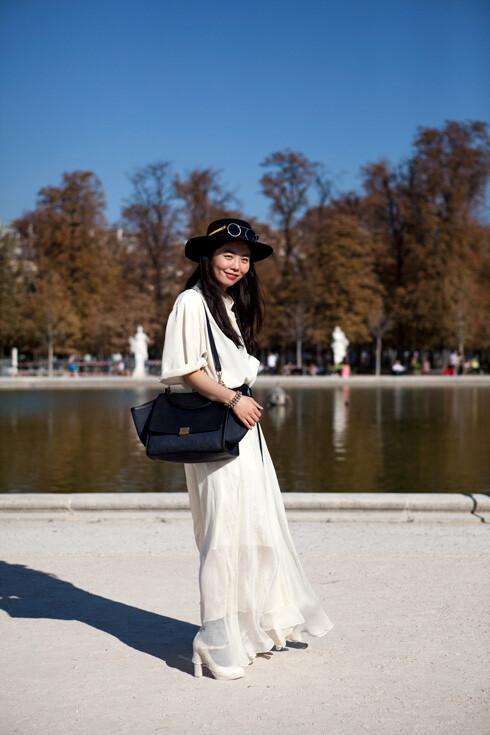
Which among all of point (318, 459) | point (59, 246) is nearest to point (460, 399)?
point (318, 459)

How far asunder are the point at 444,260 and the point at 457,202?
331cm

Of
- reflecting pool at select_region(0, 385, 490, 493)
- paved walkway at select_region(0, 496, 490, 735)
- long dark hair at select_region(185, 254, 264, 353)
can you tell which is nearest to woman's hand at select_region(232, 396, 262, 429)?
long dark hair at select_region(185, 254, 264, 353)

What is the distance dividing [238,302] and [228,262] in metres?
0.22

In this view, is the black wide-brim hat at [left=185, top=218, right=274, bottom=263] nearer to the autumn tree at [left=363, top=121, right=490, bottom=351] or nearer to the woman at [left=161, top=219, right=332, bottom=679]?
the woman at [left=161, top=219, right=332, bottom=679]

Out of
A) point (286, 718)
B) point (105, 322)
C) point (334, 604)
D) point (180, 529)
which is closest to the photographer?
point (286, 718)

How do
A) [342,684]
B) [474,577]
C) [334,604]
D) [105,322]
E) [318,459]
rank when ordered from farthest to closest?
[105,322] < [318,459] < [474,577] < [334,604] < [342,684]

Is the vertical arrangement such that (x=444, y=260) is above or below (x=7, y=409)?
above

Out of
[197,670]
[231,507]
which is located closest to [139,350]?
[231,507]

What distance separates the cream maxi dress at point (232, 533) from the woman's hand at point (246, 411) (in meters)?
0.11

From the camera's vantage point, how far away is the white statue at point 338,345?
161ft

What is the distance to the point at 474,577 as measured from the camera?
5.25 meters

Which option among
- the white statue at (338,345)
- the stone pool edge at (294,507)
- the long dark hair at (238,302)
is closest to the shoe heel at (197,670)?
the long dark hair at (238,302)

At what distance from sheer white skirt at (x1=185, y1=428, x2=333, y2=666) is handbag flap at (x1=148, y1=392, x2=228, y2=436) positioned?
0.20 meters

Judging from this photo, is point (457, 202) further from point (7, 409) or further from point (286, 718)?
point (286, 718)
